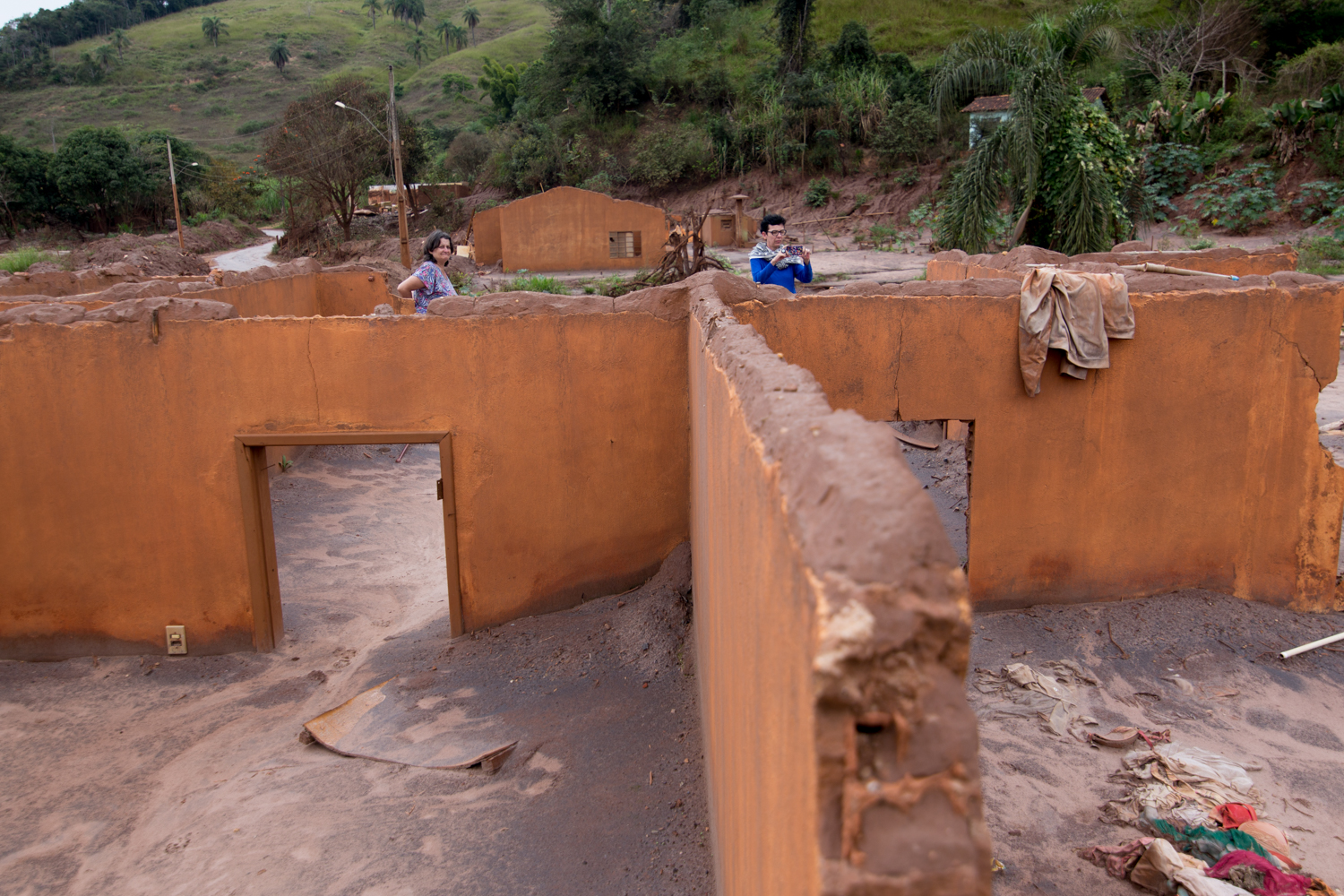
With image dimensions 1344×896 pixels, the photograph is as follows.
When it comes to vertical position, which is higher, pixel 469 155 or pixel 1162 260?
pixel 469 155

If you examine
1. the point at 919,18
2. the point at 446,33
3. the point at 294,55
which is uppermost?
the point at 446,33

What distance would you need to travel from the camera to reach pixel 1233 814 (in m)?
4.21

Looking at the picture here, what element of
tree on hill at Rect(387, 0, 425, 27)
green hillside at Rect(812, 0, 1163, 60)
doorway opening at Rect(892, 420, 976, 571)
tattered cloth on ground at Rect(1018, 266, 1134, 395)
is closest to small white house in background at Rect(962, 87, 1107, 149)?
green hillside at Rect(812, 0, 1163, 60)

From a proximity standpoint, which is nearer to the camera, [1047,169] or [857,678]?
[857,678]

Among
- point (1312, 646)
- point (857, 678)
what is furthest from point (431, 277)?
point (1312, 646)

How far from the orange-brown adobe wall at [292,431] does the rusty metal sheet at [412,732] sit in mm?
1111

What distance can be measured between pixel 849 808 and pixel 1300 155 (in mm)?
30439

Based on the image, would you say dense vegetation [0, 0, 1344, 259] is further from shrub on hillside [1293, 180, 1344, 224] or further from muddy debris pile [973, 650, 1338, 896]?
muddy debris pile [973, 650, 1338, 896]

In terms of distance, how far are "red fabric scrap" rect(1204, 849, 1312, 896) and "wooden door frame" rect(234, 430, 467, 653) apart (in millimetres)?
4886

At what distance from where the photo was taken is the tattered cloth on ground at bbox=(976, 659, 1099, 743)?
5.30m

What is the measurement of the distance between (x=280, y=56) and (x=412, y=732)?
94.5m

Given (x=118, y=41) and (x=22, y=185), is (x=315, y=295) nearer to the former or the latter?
(x=22, y=185)

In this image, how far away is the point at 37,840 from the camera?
182 inches

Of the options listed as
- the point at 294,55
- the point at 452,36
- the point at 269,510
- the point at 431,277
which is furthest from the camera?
the point at 452,36
